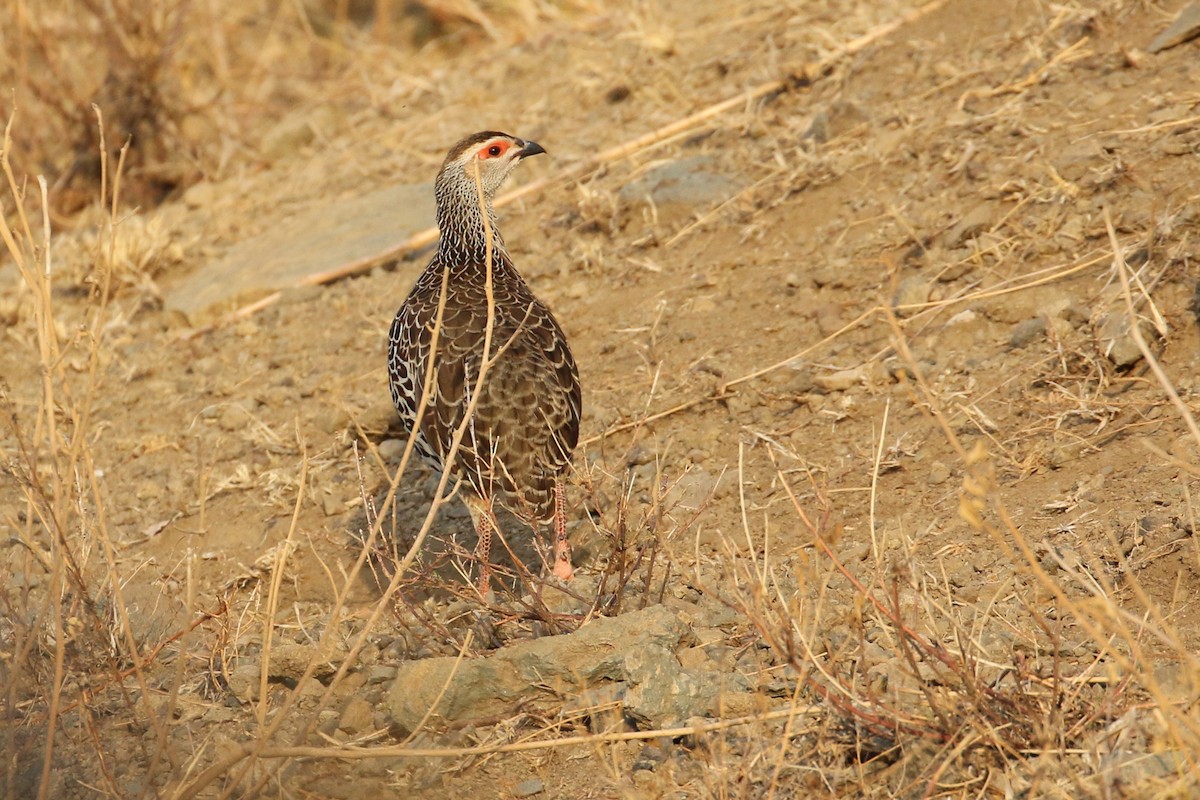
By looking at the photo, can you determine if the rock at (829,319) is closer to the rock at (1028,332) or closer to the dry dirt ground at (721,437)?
the dry dirt ground at (721,437)

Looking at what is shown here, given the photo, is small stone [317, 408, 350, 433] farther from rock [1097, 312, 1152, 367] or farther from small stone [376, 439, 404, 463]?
rock [1097, 312, 1152, 367]

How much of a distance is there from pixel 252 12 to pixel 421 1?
2.14 metres

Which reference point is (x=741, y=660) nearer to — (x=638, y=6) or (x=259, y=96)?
(x=638, y=6)

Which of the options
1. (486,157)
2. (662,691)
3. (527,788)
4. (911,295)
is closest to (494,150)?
(486,157)

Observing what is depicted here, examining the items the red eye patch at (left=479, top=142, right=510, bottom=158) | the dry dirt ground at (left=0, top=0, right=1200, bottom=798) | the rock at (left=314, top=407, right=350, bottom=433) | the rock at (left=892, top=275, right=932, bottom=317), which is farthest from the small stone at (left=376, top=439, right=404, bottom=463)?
the rock at (left=892, top=275, right=932, bottom=317)

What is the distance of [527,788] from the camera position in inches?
162

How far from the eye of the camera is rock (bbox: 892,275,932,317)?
664cm

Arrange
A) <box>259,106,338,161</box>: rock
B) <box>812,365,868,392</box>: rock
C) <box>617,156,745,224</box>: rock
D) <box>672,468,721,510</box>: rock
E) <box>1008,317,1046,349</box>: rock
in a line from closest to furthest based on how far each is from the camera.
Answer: <box>672,468,721,510</box>: rock
<box>1008,317,1046,349</box>: rock
<box>812,365,868,392</box>: rock
<box>617,156,745,224</box>: rock
<box>259,106,338,161</box>: rock

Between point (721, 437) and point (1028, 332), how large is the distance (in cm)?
144

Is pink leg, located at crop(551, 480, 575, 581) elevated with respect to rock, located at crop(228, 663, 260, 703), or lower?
lower

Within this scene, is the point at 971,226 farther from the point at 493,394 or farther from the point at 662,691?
the point at 662,691

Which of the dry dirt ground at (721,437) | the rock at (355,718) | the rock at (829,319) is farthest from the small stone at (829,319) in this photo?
the rock at (355,718)

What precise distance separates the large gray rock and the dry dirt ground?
2.8 inches

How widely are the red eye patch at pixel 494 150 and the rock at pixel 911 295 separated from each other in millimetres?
2040
